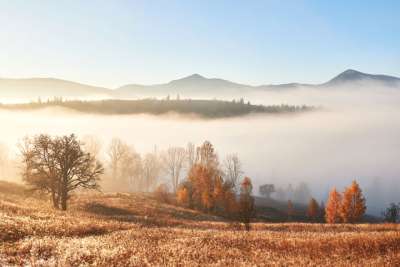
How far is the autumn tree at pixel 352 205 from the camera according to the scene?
83188 millimetres

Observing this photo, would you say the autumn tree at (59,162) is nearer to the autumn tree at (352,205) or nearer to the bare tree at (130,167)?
the autumn tree at (352,205)

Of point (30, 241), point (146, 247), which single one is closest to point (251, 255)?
point (146, 247)

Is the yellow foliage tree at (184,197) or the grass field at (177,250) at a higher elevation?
the grass field at (177,250)

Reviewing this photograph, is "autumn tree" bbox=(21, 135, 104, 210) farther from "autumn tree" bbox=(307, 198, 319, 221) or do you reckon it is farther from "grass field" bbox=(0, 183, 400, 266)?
"autumn tree" bbox=(307, 198, 319, 221)

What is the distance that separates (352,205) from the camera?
83938mm

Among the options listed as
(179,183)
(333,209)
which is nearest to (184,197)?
(179,183)

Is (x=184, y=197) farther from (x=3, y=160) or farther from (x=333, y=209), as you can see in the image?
(x=3, y=160)

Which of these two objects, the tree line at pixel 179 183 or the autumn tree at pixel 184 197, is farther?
the autumn tree at pixel 184 197

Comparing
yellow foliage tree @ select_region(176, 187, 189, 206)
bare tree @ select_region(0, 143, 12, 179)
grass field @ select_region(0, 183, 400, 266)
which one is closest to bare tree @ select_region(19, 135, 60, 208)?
grass field @ select_region(0, 183, 400, 266)

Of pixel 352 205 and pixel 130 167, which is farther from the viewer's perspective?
pixel 130 167

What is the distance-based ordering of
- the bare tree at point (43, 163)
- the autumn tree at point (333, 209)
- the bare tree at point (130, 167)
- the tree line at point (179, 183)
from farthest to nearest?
the bare tree at point (130, 167) < the autumn tree at point (333, 209) < the bare tree at point (43, 163) < the tree line at point (179, 183)

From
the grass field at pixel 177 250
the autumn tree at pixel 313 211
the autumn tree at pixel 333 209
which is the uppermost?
the grass field at pixel 177 250

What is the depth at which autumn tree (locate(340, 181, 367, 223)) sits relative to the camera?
83.2 metres

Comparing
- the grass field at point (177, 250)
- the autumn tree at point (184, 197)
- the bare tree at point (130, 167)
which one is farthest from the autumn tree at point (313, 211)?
the grass field at point (177, 250)
